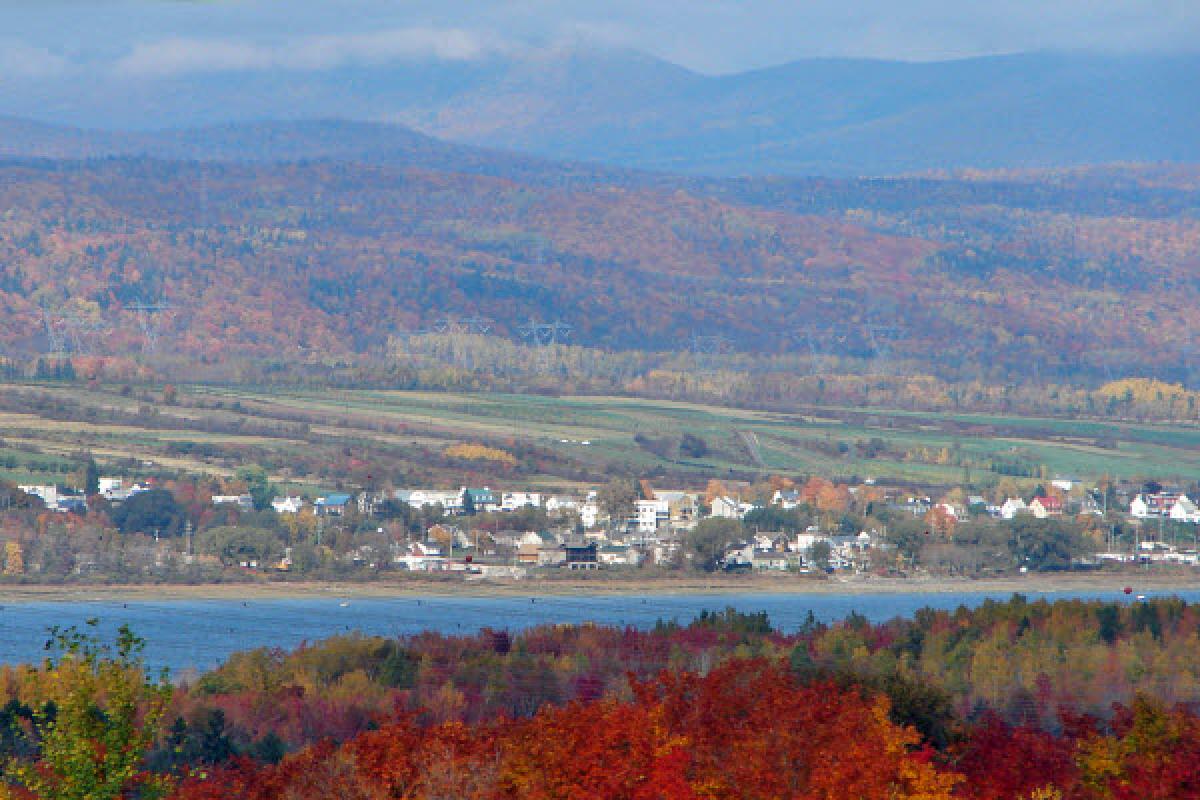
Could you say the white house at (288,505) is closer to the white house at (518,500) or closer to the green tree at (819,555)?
the white house at (518,500)

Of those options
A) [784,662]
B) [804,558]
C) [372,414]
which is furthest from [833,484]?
[784,662]

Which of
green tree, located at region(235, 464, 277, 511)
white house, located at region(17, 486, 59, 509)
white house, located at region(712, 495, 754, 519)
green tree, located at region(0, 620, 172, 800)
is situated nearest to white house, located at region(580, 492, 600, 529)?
white house, located at region(712, 495, 754, 519)

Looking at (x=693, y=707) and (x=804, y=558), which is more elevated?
(x=693, y=707)

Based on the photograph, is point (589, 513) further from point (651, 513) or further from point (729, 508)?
point (729, 508)

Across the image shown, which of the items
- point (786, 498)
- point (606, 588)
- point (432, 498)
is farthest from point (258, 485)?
point (786, 498)

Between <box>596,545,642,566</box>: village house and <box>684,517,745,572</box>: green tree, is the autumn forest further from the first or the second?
<box>596,545,642,566</box>: village house

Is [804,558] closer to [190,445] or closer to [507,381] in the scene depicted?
[190,445]

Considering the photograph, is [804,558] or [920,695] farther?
[804,558]
